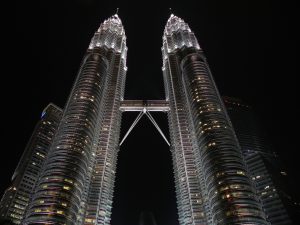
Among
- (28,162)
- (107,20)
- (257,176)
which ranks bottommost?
(257,176)

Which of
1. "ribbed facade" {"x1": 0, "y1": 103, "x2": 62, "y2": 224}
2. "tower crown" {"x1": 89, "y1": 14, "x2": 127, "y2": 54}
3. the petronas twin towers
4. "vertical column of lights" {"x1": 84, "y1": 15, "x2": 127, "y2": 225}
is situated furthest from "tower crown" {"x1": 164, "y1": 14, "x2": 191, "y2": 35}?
"ribbed facade" {"x1": 0, "y1": 103, "x2": 62, "y2": 224}

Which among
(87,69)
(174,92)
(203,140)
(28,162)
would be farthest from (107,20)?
(203,140)

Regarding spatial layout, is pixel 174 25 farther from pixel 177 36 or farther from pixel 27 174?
pixel 27 174

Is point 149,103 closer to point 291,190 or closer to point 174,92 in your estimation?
point 174,92

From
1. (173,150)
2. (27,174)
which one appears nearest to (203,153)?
(173,150)

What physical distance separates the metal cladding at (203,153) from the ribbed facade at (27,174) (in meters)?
76.9

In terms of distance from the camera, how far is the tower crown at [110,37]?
523 feet

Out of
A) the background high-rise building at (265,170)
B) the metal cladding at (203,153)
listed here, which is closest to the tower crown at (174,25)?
the metal cladding at (203,153)

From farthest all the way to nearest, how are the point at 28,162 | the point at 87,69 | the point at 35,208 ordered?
the point at 28,162
the point at 87,69
the point at 35,208

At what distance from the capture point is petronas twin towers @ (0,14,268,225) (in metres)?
83.6

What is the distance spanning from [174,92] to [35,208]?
78.8 meters

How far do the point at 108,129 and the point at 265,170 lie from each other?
77496mm

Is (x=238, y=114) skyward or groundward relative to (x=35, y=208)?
skyward

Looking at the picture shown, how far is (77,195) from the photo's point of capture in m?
89.7
